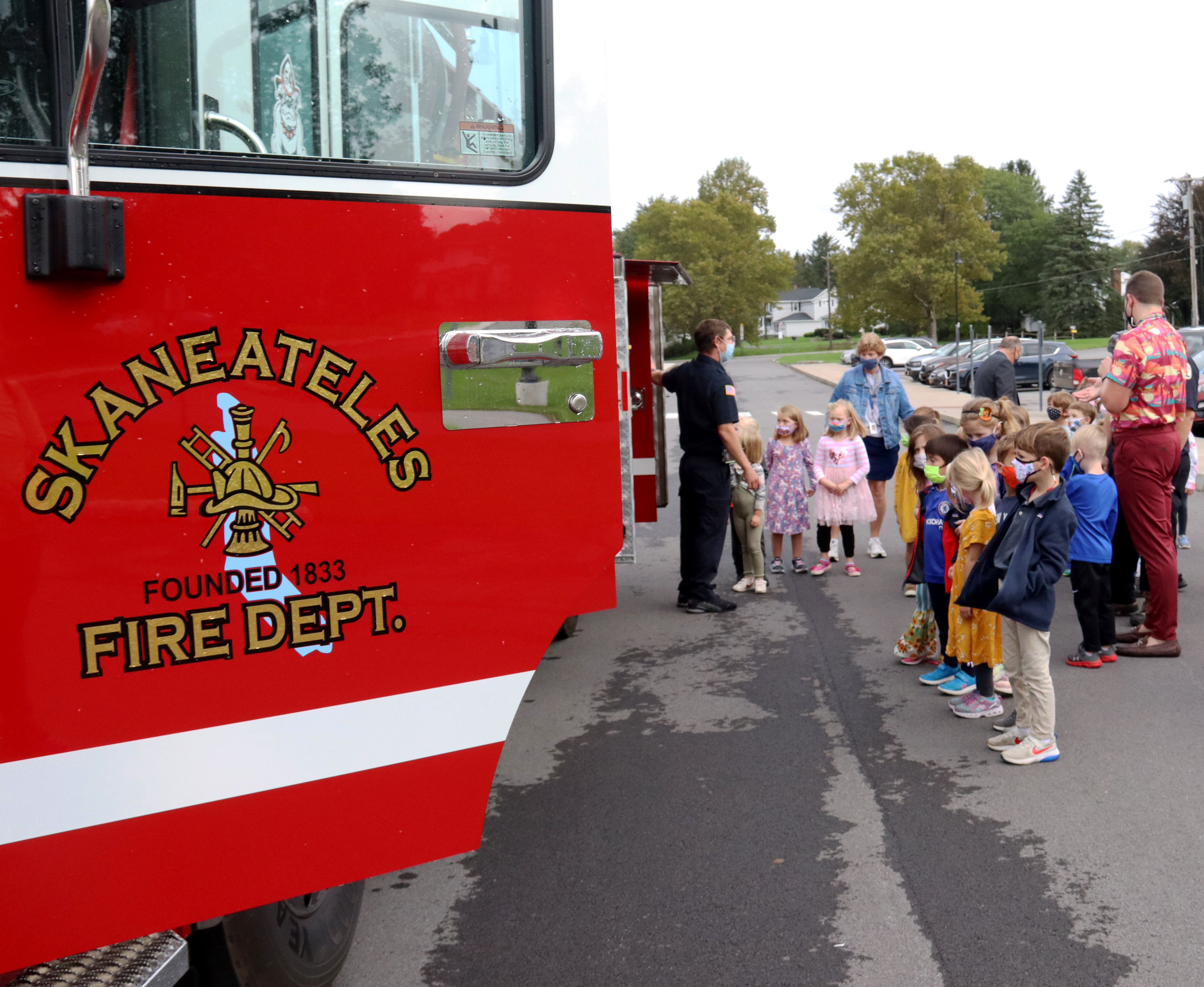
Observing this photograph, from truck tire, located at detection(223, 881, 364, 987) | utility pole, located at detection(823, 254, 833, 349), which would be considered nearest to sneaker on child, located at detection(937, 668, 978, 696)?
truck tire, located at detection(223, 881, 364, 987)

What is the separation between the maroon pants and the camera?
6.13 meters

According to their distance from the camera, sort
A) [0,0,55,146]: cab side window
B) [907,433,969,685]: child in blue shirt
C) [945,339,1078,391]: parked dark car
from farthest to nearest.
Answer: [945,339,1078,391]: parked dark car → [907,433,969,685]: child in blue shirt → [0,0,55,146]: cab side window

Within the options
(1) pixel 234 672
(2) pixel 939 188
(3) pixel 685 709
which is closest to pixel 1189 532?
(3) pixel 685 709

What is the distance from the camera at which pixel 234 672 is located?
2176 millimetres

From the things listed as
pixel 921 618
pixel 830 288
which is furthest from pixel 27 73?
pixel 830 288

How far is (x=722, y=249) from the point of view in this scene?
296 feet

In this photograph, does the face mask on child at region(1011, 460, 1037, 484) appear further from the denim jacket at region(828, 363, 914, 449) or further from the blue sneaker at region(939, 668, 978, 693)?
the denim jacket at region(828, 363, 914, 449)

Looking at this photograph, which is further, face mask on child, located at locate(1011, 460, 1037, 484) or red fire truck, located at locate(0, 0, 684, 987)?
face mask on child, located at locate(1011, 460, 1037, 484)

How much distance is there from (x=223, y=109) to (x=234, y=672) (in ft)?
3.46

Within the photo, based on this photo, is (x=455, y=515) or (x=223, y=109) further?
(x=455, y=515)

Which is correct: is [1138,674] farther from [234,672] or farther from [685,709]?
[234,672]

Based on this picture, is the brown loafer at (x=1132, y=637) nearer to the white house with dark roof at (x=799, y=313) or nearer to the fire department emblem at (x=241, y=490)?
the fire department emblem at (x=241, y=490)

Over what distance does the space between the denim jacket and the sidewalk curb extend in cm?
903

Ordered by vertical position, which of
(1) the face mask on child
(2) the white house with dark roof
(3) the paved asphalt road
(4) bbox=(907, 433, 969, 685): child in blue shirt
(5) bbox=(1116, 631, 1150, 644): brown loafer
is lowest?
(3) the paved asphalt road
